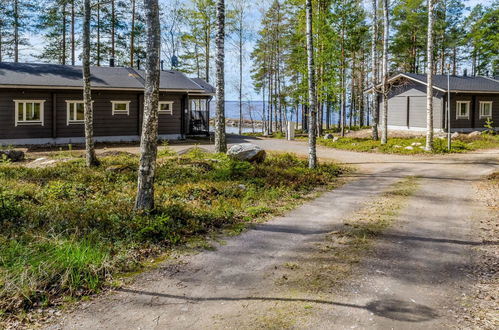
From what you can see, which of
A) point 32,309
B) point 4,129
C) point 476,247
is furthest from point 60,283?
point 4,129

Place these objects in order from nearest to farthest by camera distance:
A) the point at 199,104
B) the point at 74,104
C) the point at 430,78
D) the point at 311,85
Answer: the point at 311,85
the point at 430,78
the point at 74,104
the point at 199,104

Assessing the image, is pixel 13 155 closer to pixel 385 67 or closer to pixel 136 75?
pixel 136 75

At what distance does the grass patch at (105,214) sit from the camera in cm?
509

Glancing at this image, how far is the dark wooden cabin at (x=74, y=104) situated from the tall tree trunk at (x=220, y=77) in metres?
10.3

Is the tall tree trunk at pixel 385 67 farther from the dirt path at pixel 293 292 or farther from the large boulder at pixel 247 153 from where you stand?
the dirt path at pixel 293 292

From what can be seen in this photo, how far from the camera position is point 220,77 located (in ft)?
49.8

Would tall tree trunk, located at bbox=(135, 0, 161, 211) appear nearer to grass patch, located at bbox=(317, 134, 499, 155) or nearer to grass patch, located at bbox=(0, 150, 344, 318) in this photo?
grass patch, located at bbox=(0, 150, 344, 318)

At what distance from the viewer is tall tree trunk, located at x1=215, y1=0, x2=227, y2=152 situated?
1481 centimetres

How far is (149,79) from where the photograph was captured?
759 centimetres

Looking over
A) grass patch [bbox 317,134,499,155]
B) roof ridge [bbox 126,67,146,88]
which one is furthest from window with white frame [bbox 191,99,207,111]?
grass patch [bbox 317,134,499,155]

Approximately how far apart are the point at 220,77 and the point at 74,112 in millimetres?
12586

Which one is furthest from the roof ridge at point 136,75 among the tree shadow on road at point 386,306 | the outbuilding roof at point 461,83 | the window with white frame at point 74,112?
the tree shadow on road at point 386,306

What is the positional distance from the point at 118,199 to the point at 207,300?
5.07 m

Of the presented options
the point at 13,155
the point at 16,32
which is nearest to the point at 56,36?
the point at 16,32
